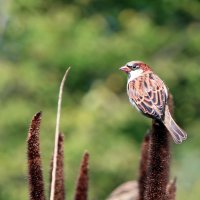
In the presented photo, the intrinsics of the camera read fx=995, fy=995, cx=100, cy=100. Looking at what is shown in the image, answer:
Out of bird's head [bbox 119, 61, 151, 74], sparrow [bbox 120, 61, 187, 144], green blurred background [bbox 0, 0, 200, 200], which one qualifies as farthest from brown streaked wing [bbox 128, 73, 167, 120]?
green blurred background [bbox 0, 0, 200, 200]

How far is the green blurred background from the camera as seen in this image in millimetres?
16219

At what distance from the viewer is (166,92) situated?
3.73 meters

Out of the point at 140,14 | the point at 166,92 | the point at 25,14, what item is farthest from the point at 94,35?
the point at 166,92

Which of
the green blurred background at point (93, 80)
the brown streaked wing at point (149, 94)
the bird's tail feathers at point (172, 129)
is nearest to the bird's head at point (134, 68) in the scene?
the brown streaked wing at point (149, 94)

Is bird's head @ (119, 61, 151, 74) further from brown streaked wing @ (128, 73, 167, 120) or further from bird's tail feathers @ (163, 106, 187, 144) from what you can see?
bird's tail feathers @ (163, 106, 187, 144)

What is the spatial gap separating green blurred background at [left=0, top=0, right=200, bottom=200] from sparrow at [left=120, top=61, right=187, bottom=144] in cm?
1042

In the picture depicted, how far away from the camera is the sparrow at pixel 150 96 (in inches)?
141

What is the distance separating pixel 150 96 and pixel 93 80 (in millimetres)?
15086

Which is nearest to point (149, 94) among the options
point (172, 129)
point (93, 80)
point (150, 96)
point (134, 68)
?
point (150, 96)

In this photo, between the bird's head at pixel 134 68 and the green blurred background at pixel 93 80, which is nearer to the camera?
the bird's head at pixel 134 68

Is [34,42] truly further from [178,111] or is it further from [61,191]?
[61,191]

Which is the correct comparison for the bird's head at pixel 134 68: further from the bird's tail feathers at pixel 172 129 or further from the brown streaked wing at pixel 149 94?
the bird's tail feathers at pixel 172 129

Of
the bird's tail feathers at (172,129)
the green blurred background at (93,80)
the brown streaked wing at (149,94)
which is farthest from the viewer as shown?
the green blurred background at (93,80)

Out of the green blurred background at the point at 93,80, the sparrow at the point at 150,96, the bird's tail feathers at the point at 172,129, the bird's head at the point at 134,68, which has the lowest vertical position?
the bird's tail feathers at the point at 172,129
